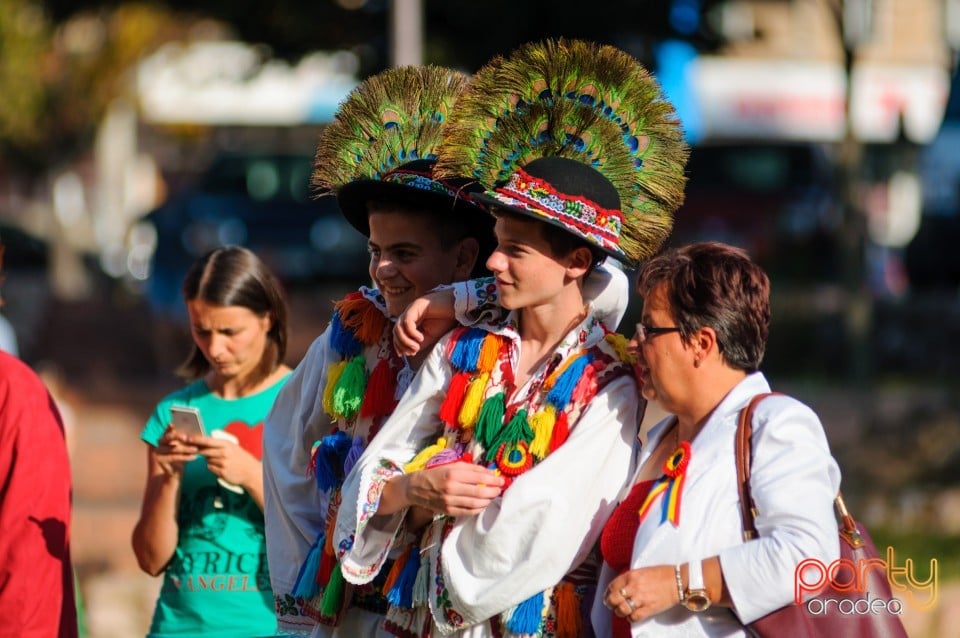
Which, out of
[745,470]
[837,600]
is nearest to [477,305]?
[745,470]

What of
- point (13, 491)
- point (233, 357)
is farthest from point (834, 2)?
point (13, 491)

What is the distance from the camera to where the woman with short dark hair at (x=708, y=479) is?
2822mm

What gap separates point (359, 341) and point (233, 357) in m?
0.75

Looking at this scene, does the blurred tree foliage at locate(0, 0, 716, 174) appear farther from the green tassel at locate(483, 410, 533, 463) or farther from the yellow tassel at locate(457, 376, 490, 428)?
the green tassel at locate(483, 410, 533, 463)

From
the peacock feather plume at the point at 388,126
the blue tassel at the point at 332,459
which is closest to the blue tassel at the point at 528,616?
the blue tassel at the point at 332,459

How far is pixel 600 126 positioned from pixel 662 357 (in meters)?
0.57

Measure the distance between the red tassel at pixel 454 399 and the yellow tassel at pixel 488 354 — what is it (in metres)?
0.04

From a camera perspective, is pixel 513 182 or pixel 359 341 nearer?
pixel 513 182

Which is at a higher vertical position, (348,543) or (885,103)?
(348,543)

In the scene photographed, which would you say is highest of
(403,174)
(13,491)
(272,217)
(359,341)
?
(403,174)

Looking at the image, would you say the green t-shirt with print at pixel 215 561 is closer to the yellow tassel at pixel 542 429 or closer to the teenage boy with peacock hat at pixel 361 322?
the teenage boy with peacock hat at pixel 361 322

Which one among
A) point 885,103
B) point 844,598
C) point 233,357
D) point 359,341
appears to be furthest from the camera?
point 885,103

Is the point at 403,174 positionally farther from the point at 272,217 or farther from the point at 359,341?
the point at 272,217

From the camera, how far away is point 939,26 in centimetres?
3116
